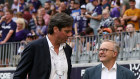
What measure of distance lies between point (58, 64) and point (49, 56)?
16 centimetres

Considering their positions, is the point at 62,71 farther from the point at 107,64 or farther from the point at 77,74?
the point at 77,74

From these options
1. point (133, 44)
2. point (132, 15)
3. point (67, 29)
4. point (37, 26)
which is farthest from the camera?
point (37, 26)

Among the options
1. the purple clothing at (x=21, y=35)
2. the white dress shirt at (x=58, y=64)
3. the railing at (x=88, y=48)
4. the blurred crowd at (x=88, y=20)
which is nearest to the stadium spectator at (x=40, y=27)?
the blurred crowd at (x=88, y=20)

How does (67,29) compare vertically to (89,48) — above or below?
above

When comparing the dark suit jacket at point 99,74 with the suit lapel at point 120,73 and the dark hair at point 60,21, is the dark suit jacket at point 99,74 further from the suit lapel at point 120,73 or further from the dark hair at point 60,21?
the dark hair at point 60,21

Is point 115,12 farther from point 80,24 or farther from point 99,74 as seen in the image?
point 99,74

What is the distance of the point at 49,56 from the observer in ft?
18.4

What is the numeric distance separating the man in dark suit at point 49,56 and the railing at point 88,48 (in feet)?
15.6

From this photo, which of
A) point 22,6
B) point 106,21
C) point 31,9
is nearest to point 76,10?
point 106,21

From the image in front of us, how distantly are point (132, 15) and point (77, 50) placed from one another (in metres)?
2.10

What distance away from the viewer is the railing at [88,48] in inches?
404

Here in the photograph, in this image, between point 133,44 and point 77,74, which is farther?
point 77,74

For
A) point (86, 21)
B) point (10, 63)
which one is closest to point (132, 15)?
point (86, 21)

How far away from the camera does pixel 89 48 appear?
11.0 meters
